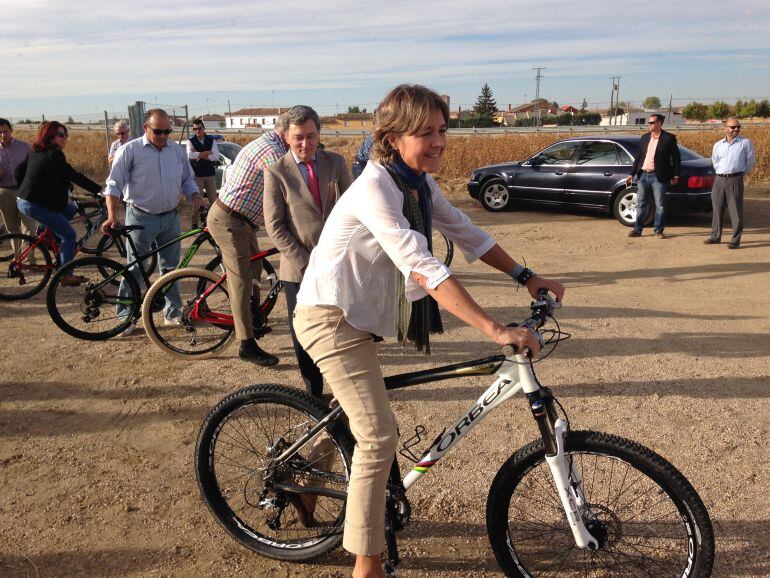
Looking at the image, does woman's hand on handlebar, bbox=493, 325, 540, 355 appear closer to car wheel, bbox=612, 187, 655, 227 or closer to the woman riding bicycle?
the woman riding bicycle

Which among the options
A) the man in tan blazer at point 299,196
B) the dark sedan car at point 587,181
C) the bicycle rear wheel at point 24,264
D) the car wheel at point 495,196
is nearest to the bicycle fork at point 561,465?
the man in tan blazer at point 299,196

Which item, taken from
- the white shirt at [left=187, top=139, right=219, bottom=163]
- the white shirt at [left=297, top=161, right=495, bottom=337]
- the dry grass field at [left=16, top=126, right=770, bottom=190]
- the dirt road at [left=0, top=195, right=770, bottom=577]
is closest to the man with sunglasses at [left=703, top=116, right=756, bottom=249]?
the dirt road at [left=0, top=195, right=770, bottom=577]

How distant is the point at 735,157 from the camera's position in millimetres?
10344

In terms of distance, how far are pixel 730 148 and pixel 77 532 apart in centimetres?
1013

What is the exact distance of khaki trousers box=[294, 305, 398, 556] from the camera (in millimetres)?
2703

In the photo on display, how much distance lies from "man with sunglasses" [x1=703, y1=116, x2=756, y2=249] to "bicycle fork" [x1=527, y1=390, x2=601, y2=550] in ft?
29.5

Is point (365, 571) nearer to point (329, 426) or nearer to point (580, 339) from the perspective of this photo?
point (329, 426)

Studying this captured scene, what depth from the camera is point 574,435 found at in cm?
268

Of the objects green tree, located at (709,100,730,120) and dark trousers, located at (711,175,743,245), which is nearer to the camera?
dark trousers, located at (711,175,743,245)

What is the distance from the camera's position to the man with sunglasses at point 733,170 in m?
10.4

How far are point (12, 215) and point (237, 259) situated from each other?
509 cm

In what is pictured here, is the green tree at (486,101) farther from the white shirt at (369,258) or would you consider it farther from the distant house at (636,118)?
the white shirt at (369,258)

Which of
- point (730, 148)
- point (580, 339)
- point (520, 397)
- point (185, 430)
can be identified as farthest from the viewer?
point (730, 148)

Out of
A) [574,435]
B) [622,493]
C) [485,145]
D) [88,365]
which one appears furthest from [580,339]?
[485,145]
